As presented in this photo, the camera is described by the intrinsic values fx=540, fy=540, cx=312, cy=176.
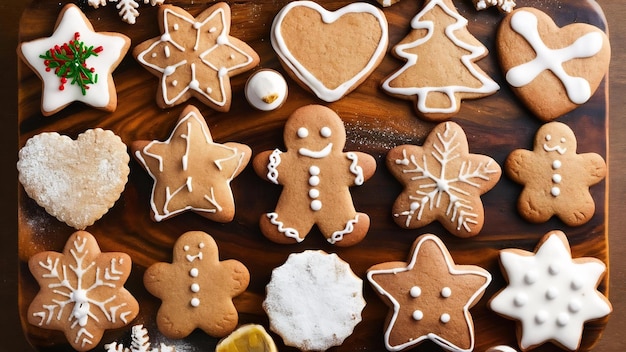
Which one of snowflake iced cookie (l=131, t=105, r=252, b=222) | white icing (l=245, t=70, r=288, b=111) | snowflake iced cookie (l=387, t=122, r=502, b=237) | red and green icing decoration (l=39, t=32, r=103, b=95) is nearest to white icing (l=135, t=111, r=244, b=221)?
snowflake iced cookie (l=131, t=105, r=252, b=222)

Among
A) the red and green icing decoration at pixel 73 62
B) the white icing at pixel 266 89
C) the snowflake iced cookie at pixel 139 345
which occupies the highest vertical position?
the white icing at pixel 266 89

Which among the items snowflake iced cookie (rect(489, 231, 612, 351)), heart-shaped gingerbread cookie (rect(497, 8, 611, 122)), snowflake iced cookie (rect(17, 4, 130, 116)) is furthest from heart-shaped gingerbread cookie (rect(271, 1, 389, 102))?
snowflake iced cookie (rect(489, 231, 612, 351))

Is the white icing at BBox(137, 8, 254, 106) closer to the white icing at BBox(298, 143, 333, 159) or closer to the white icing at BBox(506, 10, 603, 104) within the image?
the white icing at BBox(298, 143, 333, 159)

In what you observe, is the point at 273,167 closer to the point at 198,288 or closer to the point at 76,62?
the point at 198,288

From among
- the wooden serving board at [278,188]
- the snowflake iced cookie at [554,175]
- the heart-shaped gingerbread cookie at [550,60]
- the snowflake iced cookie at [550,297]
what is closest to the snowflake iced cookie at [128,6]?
the wooden serving board at [278,188]

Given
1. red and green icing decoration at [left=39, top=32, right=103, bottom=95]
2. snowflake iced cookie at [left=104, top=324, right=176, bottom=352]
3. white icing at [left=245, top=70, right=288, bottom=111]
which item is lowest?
snowflake iced cookie at [left=104, top=324, right=176, bottom=352]

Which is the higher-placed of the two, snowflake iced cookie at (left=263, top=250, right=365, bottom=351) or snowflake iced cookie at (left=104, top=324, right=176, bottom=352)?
snowflake iced cookie at (left=263, top=250, right=365, bottom=351)

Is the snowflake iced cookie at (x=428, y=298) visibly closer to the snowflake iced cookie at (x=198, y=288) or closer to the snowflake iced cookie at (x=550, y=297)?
the snowflake iced cookie at (x=550, y=297)
